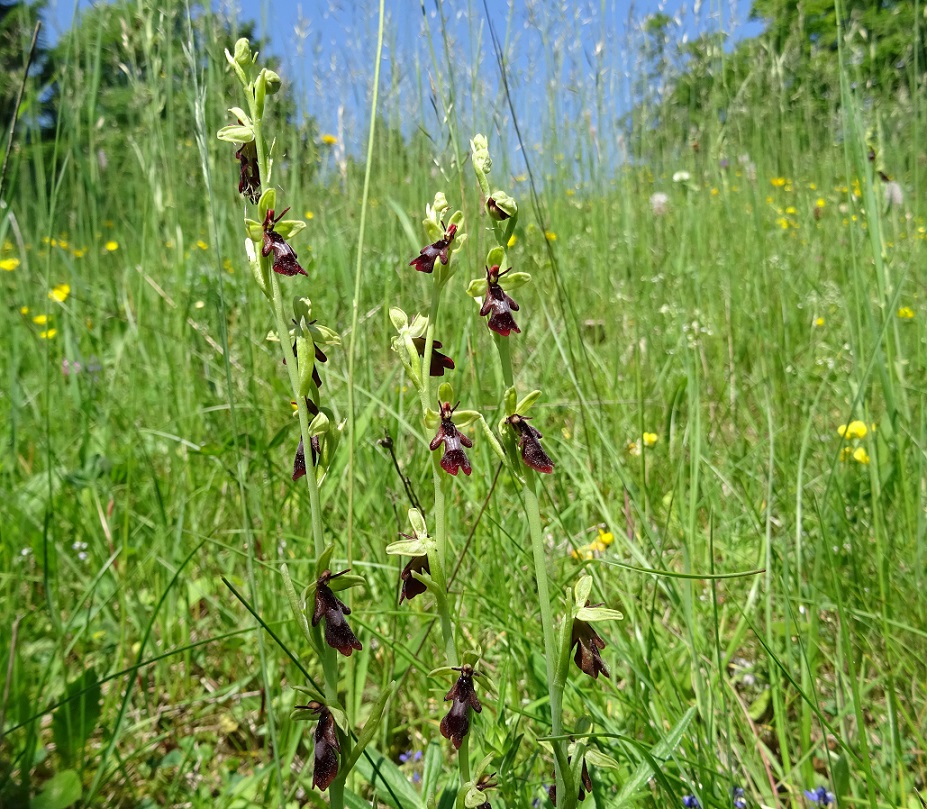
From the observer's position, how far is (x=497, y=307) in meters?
0.93

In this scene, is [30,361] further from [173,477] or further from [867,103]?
[867,103]

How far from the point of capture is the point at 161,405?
2.56 metres

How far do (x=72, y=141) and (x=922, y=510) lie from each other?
2.29m

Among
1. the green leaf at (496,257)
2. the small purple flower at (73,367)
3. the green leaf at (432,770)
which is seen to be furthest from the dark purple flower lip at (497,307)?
the small purple flower at (73,367)

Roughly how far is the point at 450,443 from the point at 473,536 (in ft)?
2.73

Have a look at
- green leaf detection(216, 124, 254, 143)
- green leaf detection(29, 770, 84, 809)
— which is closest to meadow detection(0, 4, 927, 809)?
Answer: green leaf detection(29, 770, 84, 809)

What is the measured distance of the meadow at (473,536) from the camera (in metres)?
1.20

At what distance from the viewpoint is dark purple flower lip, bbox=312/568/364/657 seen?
872 millimetres

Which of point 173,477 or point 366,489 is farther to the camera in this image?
point 173,477

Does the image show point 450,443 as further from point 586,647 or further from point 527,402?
point 586,647

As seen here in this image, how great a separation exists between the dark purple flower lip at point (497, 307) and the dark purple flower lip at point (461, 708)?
1.35 feet

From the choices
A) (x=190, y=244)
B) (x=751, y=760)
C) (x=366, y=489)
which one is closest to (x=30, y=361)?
(x=190, y=244)

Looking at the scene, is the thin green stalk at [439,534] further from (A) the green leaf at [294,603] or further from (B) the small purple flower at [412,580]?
(A) the green leaf at [294,603]

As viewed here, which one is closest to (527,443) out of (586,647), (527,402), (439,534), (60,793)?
(527,402)
